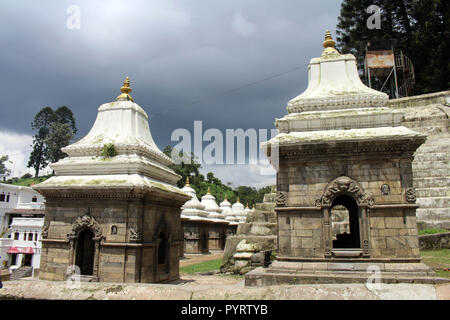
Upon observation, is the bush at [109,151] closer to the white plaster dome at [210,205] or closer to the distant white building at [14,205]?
the white plaster dome at [210,205]

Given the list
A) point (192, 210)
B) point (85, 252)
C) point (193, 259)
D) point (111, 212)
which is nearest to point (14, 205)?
point (192, 210)

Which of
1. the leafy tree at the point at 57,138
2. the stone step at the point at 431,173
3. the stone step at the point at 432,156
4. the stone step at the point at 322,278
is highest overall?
the leafy tree at the point at 57,138

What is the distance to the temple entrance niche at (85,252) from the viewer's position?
37.6 ft

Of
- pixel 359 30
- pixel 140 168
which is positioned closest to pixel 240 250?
pixel 140 168

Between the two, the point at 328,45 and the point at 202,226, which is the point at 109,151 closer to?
the point at 328,45

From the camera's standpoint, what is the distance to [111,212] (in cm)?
1103

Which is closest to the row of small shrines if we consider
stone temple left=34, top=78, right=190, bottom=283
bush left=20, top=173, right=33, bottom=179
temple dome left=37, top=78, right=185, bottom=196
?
temple dome left=37, top=78, right=185, bottom=196

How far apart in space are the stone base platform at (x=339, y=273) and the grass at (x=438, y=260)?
158cm

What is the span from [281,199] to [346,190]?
5.79 feet

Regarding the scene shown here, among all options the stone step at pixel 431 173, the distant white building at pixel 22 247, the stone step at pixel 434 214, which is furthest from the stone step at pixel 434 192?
the distant white building at pixel 22 247

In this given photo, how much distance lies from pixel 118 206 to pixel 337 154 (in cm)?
690

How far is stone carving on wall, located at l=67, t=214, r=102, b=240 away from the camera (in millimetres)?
10953

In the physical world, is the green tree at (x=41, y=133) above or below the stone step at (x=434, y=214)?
above
